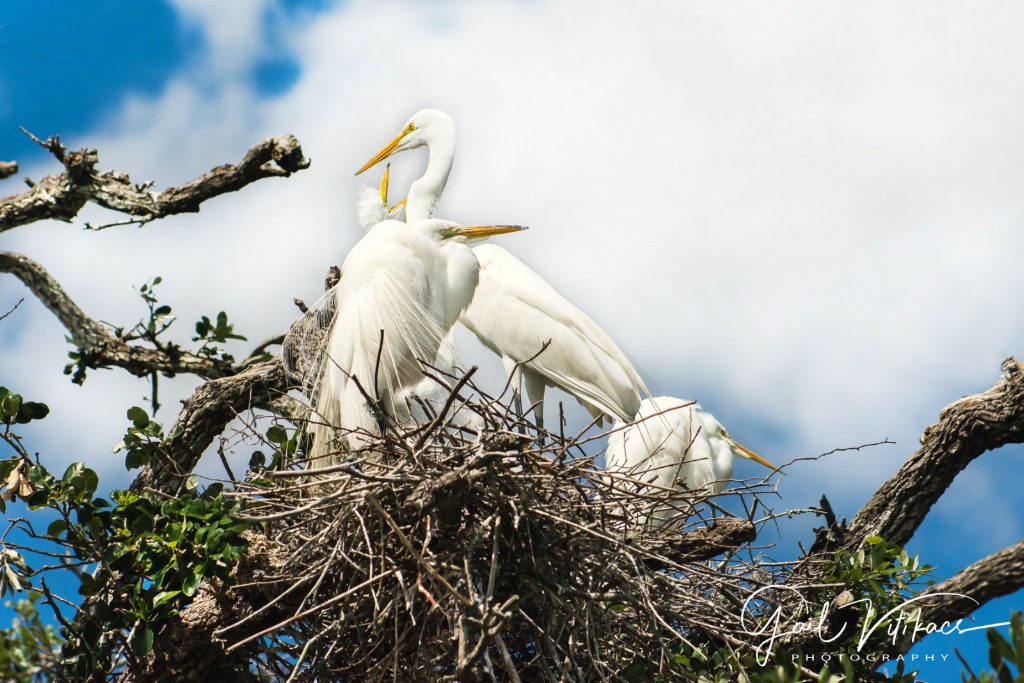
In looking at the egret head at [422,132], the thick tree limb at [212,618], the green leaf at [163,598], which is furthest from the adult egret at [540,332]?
the green leaf at [163,598]

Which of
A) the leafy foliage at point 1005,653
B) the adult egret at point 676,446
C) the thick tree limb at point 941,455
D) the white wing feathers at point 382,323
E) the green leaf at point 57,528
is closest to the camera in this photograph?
the leafy foliage at point 1005,653

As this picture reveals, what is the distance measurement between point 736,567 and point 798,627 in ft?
0.80

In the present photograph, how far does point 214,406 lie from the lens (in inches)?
149

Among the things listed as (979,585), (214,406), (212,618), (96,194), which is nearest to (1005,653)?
(979,585)

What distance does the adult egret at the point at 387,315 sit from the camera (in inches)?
152

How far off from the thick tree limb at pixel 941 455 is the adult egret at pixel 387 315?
5.36 feet

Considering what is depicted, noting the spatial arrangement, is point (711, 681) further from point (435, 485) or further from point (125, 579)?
point (125, 579)

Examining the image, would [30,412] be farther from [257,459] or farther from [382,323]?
[382,323]

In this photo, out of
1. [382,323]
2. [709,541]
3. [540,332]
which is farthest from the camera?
[540,332]

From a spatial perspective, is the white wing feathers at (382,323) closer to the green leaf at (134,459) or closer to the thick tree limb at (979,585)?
the green leaf at (134,459)

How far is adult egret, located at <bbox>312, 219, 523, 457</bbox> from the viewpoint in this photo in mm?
3865

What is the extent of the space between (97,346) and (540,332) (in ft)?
6.55

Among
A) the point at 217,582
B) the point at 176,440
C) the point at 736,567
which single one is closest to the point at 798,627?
the point at 736,567

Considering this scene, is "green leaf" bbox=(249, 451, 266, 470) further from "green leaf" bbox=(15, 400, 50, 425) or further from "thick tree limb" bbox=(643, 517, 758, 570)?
"thick tree limb" bbox=(643, 517, 758, 570)
